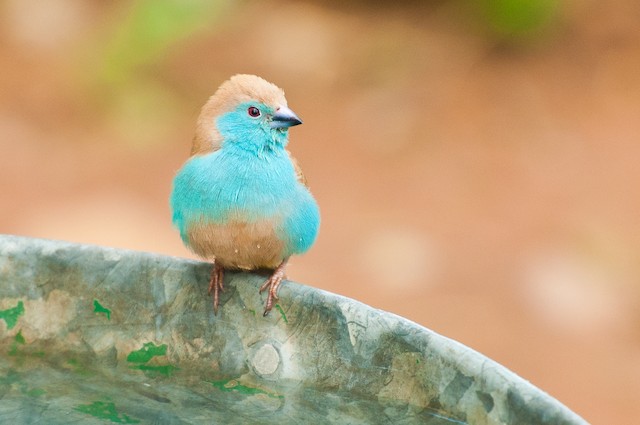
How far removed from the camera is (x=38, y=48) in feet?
25.2

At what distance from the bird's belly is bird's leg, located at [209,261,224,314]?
3.3 inches

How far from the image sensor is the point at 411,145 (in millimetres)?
7000

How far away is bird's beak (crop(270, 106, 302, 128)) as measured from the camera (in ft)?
9.55

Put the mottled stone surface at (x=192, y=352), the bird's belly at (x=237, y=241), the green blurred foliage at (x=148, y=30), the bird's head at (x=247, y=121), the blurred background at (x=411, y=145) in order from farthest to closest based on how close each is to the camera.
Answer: the green blurred foliage at (x=148, y=30)
the blurred background at (x=411, y=145)
the bird's head at (x=247, y=121)
the bird's belly at (x=237, y=241)
the mottled stone surface at (x=192, y=352)

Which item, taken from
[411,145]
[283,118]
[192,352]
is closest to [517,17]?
[411,145]

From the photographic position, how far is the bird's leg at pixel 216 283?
2475mm

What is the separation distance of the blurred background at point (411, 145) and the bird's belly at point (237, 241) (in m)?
2.72

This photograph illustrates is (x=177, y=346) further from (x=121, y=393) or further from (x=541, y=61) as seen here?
(x=541, y=61)

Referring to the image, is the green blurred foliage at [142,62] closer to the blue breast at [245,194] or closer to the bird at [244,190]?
the bird at [244,190]

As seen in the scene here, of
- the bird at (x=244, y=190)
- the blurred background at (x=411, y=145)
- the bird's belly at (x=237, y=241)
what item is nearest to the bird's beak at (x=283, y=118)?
the bird at (x=244, y=190)

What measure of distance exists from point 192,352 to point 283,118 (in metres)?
0.79

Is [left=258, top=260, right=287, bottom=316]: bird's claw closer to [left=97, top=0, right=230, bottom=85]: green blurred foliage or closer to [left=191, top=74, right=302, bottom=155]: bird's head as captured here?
[left=191, top=74, right=302, bottom=155]: bird's head

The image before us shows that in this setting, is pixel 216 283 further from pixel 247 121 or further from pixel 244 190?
pixel 247 121

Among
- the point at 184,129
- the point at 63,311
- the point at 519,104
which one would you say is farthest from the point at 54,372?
the point at 519,104
